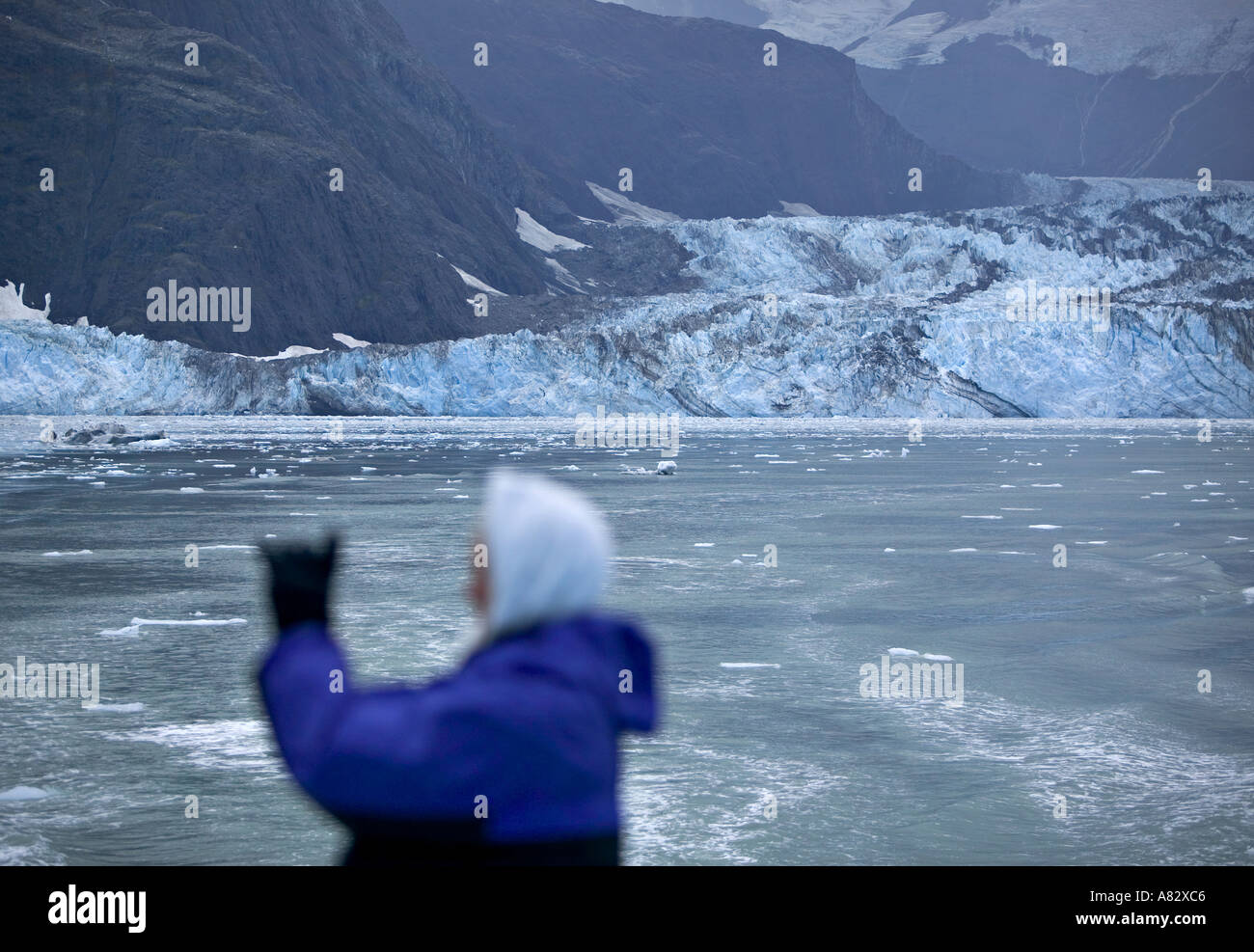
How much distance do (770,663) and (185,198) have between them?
95.5 meters

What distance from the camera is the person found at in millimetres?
1631

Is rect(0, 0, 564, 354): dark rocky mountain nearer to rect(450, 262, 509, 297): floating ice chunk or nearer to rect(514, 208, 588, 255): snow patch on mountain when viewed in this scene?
rect(450, 262, 509, 297): floating ice chunk

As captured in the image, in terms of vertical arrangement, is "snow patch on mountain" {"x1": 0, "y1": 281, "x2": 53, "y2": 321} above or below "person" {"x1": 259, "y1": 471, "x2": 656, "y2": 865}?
above

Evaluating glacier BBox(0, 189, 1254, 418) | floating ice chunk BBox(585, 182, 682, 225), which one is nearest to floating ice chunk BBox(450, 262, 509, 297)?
glacier BBox(0, 189, 1254, 418)

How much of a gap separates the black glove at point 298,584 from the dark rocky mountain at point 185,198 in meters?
88.4

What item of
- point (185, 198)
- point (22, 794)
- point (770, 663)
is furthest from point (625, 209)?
point (22, 794)

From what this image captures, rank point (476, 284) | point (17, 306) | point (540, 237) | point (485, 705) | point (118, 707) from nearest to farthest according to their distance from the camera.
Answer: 1. point (485, 705)
2. point (118, 707)
3. point (17, 306)
4. point (476, 284)
5. point (540, 237)

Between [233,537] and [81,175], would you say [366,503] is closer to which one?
[233,537]

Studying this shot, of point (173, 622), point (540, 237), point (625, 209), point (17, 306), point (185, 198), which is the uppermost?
point (625, 209)

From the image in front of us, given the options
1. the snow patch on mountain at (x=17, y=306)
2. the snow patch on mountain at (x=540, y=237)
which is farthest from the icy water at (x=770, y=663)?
the snow patch on mountain at (x=540, y=237)

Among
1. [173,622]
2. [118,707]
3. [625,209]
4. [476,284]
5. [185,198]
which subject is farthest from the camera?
[625,209]

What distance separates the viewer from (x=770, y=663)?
8.00 metres

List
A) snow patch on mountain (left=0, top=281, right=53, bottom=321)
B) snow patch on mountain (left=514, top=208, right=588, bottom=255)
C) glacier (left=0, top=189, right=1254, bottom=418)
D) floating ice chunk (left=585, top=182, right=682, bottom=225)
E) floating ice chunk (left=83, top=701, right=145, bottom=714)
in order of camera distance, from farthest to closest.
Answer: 1. floating ice chunk (left=585, top=182, right=682, bottom=225)
2. snow patch on mountain (left=514, top=208, right=588, bottom=255)
3. snow patch on mountain (left=0, top=281, right=53, bottom=321)
4. glacier (left=0, top=189, right=1254, bottom=418)
5. floating ice chunk (left=83, top=701, right=145, bottom=714)

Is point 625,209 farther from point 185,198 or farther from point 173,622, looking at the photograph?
point 173,622
